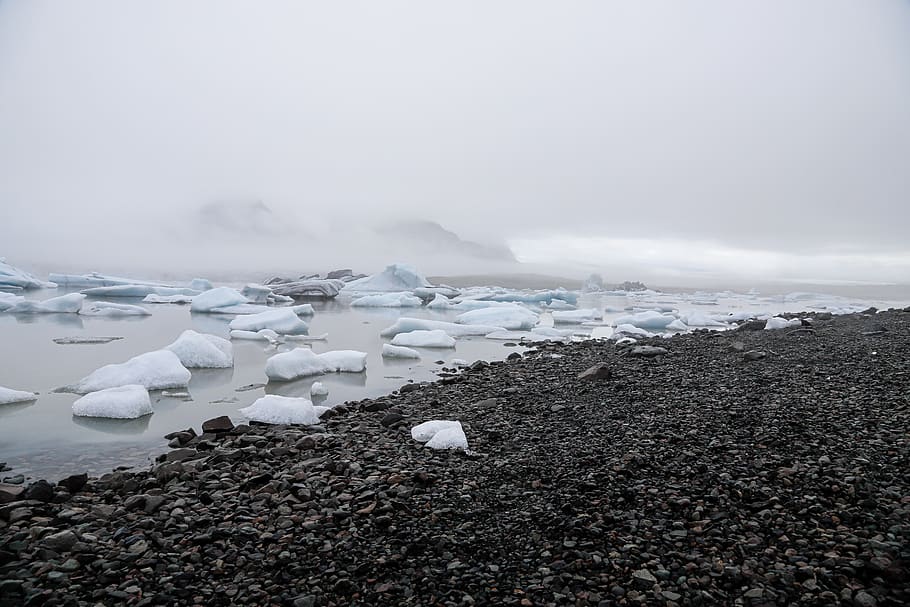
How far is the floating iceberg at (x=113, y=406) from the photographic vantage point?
5.20m

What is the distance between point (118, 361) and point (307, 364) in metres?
3.46

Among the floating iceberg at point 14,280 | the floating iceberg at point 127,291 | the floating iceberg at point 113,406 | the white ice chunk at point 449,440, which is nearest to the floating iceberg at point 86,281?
the floating iceberg at point 14,280

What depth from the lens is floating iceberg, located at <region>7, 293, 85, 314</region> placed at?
54.6ft

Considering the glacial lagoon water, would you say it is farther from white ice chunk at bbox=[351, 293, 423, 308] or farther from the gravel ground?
white ice chunk at bbox=[351, 293, 423, 308]

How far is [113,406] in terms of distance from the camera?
521cm

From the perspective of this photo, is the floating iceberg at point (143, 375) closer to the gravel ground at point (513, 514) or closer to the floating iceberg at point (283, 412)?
the floating iceberg at point (283, 412)

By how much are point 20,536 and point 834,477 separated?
14.0 feet

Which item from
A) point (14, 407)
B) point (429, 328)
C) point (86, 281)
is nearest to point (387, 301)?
point (429, 328)

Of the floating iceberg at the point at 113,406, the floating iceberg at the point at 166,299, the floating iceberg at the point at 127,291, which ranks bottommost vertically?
the floating iceberg at the point at 166,299

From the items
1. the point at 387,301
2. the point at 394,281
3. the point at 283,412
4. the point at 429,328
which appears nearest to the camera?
the point at 283,412

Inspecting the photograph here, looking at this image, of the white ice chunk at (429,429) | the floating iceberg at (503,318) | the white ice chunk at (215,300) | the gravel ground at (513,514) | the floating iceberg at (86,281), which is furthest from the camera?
the floating iceberg at (86,281)

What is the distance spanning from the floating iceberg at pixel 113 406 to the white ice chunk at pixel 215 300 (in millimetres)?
15047

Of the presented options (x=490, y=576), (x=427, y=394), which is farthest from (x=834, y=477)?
(x=427, y=394)

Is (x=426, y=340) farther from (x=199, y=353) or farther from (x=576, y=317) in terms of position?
(x=576, y=317)
